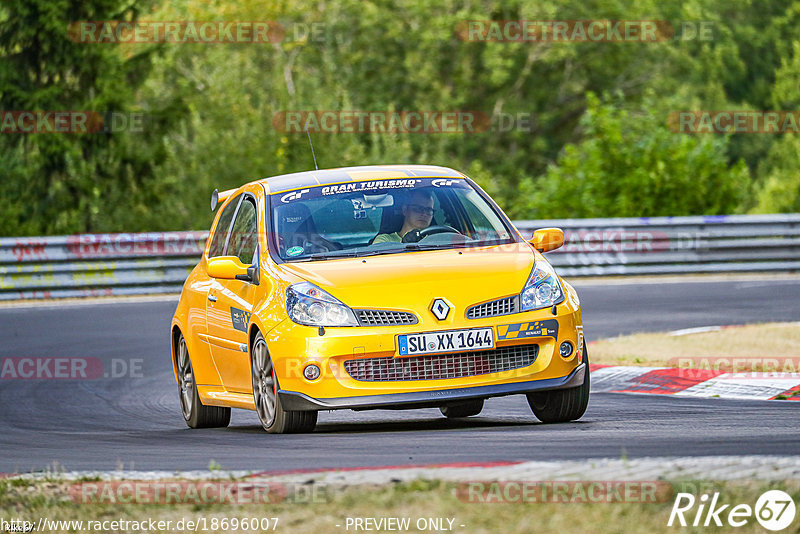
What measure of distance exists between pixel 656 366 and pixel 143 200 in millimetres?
19090

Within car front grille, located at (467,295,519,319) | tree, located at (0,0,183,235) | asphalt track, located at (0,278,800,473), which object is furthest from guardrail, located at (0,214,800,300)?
car front grille, located at (467,295,519,319)

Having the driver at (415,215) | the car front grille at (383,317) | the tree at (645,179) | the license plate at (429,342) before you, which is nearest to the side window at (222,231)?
the driver at (415,215)

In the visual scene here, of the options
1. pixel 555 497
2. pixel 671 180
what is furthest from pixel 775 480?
pixel 671 180

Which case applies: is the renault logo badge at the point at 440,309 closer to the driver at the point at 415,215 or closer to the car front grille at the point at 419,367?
the car front grille at the point at 419,367

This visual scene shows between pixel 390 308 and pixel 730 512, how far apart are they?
11.6ft

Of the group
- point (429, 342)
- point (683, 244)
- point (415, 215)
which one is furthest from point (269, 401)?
point (683, 244)

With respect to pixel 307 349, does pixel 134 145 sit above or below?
below

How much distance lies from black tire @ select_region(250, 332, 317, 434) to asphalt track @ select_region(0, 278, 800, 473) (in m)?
0.11

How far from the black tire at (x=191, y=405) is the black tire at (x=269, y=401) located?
143 cm

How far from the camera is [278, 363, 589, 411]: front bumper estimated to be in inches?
330

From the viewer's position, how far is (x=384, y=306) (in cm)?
839

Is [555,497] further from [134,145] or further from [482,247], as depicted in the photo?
[134,145]

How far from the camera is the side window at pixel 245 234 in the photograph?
968cm

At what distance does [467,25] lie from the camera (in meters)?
48.8
